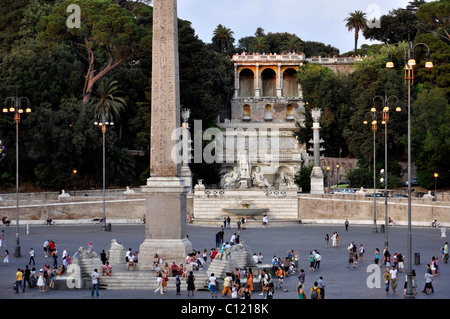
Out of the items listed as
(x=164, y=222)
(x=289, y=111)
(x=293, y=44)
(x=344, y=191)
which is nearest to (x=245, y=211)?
(x=344, y=191)

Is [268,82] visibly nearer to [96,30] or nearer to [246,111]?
[246,111]

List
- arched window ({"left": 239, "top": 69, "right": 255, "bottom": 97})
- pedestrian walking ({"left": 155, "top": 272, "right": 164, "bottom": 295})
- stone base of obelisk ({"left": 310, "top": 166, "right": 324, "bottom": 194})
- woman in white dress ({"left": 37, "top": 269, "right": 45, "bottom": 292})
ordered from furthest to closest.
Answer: arched window ({"left": 239, "top": 69, "right": 255, "bottom": 97}), stone base of obelisk ({"left": 310, "top": 166, "right": 324, "bottom": 194}), woman in white dress ({"left": 37, "top": 269, "right": 45, "bottom": 292}), pedestrian walking ({"left": 155, "top": 272, "right": 164, "bottom": 295})

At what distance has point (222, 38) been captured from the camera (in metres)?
92.8

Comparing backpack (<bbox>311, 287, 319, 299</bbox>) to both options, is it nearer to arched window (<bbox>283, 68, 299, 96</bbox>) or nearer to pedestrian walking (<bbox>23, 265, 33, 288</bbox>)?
pedestrian walking (<bbox>23, 265, 33, 288</bbox>)

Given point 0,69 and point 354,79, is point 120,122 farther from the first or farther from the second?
point 354,79

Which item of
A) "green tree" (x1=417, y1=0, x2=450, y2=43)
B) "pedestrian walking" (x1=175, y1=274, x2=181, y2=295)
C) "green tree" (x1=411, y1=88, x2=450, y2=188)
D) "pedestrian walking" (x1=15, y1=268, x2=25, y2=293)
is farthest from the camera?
"green tree" (x1=417, y1=0, x2=450, y2=43)

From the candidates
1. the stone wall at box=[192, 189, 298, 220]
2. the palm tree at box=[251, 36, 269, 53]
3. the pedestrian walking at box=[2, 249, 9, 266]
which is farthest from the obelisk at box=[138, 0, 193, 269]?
the palm tree at box=[251, 36, 269, 53]

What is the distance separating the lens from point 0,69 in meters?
58.7

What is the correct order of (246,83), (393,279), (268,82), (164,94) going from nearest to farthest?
(393,279) → (164,94) → (246,83) → (268,82)

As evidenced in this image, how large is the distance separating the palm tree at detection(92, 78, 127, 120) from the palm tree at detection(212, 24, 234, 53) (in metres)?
29.3

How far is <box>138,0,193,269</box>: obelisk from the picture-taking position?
26422 millimetres

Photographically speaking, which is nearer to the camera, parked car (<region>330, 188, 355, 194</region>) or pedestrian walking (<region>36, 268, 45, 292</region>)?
pedestrian walking (<region>36, 268, 45, 292</region>)

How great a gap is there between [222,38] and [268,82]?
Result: 23.7ft
